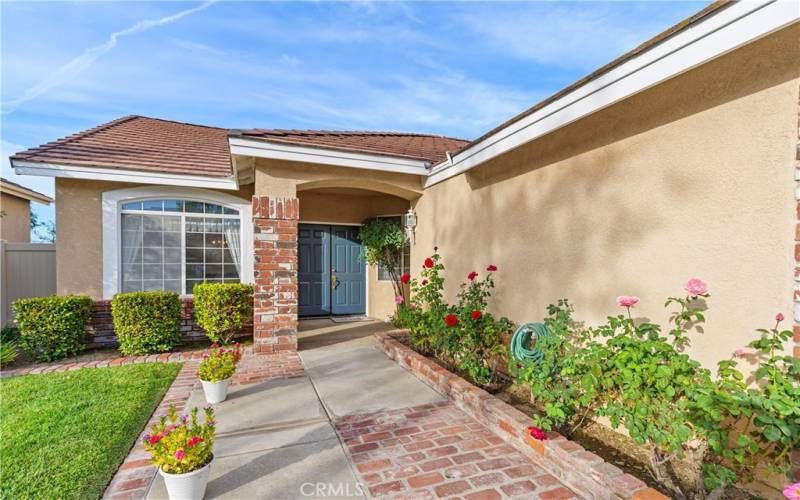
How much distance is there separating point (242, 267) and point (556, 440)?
651 cm

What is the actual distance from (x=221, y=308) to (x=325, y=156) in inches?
126


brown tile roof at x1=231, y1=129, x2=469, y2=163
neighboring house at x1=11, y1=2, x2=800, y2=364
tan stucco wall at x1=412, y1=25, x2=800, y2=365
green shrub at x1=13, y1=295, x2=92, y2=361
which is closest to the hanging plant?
neighboring house at x1=11, y1=2, x2=800, y2=364

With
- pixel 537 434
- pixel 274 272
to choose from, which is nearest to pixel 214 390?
pixel 274 272

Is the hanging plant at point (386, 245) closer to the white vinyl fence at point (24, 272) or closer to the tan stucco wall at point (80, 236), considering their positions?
the tan stucco wall at point (80, 236)

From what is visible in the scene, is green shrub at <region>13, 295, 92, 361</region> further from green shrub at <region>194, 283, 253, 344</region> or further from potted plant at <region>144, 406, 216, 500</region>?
potted plant at <region>144, 406, 216, 500</region>

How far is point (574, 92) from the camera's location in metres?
3.11

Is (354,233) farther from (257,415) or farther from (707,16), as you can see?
(707,16)

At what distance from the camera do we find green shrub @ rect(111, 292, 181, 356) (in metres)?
5.71

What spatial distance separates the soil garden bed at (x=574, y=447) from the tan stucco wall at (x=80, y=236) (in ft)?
20.8

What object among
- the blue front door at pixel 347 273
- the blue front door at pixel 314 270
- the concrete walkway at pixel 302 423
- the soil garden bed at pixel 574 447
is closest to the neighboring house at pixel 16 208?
the blue front door at pixel 314 270

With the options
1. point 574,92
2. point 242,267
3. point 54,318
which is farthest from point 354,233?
point 574,92

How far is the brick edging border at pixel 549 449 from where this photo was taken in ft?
7.02

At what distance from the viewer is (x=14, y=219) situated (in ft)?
36.1

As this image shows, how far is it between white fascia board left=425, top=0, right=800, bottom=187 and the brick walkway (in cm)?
287
